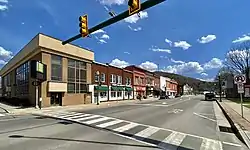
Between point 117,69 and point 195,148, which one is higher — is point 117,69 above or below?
above

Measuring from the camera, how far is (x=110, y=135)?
36.4 feet

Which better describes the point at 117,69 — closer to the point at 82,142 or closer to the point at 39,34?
the point at 39,34

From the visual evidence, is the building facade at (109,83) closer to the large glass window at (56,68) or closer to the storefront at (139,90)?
the storefront at (139,90)

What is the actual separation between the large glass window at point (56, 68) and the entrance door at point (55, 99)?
206 centimetres

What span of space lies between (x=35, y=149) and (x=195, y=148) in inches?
199

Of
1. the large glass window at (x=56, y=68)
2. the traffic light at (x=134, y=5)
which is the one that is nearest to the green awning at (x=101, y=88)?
the large glass window at (x=56, y=68)

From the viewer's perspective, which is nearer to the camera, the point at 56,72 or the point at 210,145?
the point at 210,145

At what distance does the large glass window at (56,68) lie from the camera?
35.2 meters

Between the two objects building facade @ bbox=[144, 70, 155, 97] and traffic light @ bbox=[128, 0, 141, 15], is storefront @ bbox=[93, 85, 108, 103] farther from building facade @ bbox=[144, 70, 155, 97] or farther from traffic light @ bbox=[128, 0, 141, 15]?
traffic light @ bbox=[128, 0, 141, 15]

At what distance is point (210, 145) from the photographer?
9219mm

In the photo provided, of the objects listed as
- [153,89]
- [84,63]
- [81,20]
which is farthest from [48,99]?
[153,89]

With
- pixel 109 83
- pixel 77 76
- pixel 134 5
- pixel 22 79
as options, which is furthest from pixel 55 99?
pixel 134 5

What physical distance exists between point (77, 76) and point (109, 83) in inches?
455

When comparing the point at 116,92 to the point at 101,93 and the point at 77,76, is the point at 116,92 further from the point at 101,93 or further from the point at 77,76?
the point at 77,76
